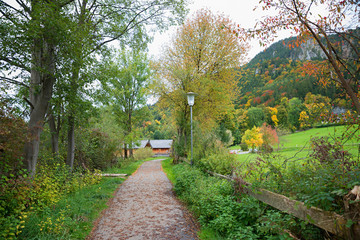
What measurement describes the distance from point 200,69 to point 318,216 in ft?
46.4

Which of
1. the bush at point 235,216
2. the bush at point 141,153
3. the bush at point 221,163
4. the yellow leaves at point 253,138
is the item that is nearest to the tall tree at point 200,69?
the bush at point 221,163

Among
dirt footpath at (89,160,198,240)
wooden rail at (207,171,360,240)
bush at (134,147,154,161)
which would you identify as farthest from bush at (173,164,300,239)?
bush at (134,147,154,161)

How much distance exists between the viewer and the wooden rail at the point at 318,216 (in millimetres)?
2482

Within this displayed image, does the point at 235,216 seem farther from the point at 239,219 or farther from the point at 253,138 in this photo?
the point at 253,138

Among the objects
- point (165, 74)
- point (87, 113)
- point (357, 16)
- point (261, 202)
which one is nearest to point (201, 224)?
point (261, 202)

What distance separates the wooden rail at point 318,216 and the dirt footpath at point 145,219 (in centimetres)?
209

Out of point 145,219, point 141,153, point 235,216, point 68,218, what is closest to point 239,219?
point 235,216

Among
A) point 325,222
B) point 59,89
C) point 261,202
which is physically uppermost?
point 59,89

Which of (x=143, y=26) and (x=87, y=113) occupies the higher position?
(x=143, y=26)

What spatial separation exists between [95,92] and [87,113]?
1.01m

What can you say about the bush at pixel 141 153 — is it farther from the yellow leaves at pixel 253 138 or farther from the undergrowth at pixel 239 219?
the undergrowth at pixel 239 219

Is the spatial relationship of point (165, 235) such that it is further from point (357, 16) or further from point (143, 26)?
point (143, 26)

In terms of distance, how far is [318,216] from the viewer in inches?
113

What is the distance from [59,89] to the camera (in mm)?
7230
